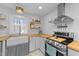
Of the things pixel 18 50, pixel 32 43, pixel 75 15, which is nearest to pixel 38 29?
pixel 32 43

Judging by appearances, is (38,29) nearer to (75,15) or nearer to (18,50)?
(18,50)

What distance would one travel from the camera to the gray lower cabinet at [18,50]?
93.5 inches


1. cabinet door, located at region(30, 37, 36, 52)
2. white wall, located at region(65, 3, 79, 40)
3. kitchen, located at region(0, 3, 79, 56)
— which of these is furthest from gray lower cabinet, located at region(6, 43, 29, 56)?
white wall, located at region(65, 3, 79, 40)

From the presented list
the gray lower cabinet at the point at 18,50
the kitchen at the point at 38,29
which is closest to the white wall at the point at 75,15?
the kitchen at the point at 38,29

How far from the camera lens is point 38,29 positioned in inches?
166

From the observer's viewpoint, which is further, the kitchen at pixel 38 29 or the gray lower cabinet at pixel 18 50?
the gray lower cabinet at pixel 18 50

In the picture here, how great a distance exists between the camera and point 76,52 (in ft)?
4.80

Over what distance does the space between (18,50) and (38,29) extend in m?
1.75

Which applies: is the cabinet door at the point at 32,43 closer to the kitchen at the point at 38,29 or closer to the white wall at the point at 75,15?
the kitchen at the point at 38,29

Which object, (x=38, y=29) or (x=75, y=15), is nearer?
(x=75, y=15)

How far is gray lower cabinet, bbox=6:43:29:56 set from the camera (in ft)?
7.79

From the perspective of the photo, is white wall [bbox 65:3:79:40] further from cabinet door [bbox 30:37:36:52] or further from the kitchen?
cabinet door [bbox 30:37:36:52]

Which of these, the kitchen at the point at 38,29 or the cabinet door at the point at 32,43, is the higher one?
the kitchen at the point at 38,29

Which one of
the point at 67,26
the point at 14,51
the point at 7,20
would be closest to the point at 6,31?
the point at 7,20
